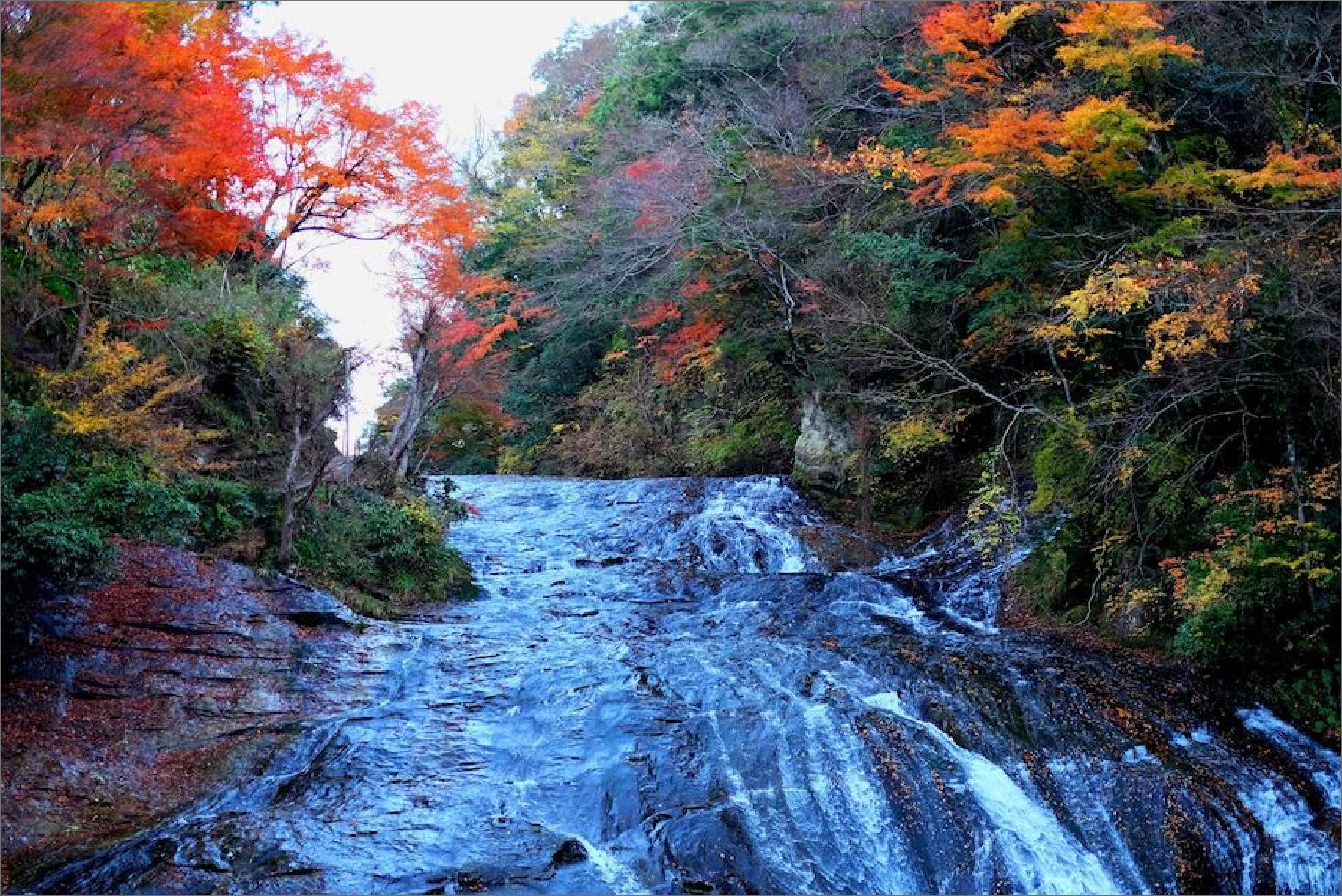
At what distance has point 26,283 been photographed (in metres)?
10.4

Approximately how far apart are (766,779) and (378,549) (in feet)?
23.3

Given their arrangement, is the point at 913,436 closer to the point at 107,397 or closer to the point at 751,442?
the point at 751,442

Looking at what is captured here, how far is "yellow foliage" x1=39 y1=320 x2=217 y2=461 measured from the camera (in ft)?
30.8

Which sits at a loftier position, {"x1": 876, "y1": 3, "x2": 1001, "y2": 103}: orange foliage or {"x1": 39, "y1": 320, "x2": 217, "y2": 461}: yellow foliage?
{"x1": 876, "y1": 3, "x2": 1001, "y2": 103}: orange foliage

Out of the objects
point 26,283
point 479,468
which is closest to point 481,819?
point 26,283

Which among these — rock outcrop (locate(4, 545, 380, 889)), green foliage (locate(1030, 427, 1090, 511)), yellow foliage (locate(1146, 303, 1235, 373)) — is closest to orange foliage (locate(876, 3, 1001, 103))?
green foliage (locate(1030, 427, 1090, 511))

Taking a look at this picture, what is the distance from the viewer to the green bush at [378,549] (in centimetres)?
1204

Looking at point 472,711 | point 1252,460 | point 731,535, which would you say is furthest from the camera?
point 731,535

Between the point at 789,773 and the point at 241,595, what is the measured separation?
618 centimetres

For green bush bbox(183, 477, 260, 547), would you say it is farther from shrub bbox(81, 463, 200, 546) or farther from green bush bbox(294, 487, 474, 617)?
green bush bbox(294, 487, 474, 617)

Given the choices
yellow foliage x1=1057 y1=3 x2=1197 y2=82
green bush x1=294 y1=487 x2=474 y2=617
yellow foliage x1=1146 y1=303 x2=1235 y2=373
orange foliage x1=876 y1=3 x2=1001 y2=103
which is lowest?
green bush x1=294 y1=487 x2=474 y2=617

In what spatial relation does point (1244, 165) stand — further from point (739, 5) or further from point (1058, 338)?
point (739, 5)

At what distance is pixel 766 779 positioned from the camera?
7.70m

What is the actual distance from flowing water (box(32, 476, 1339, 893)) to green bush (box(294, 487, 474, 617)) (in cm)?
124
